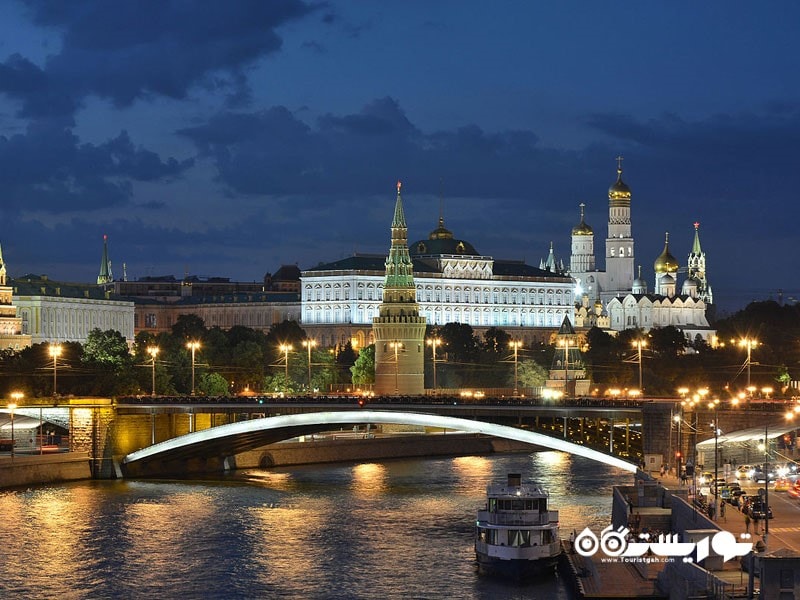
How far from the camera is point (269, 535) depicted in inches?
2835

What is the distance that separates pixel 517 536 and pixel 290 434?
34129 mm

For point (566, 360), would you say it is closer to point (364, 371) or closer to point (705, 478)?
point (364, 371)

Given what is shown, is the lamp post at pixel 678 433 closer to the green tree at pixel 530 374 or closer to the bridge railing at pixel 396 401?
the bridge railing at pixel 396 401

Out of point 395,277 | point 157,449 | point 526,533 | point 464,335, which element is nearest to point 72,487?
point 157,449

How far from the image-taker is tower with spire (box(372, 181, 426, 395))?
140m

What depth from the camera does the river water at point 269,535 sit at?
60250 mm

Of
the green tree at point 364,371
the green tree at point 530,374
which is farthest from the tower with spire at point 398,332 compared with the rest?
the green tree at point 530,374

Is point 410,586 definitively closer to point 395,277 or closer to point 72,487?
point 72,487

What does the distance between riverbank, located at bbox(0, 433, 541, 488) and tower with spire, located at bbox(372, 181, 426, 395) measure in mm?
17079

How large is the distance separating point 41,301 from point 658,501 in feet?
462

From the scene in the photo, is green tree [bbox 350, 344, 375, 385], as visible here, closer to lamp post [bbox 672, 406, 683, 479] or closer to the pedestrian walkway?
lamp post [bbox 672, 406, 683, 479]

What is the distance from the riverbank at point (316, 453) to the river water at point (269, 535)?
5.89ft

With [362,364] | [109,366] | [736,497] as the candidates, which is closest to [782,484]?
[736,497]

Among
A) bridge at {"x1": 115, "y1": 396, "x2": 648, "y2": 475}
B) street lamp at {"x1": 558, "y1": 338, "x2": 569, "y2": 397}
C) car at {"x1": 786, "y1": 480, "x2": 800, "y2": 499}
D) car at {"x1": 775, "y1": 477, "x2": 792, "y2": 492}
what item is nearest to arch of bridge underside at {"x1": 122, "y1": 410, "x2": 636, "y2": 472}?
bridge at {"x1": 115, "y1": 396, "x2": 648, "y2": 475}
